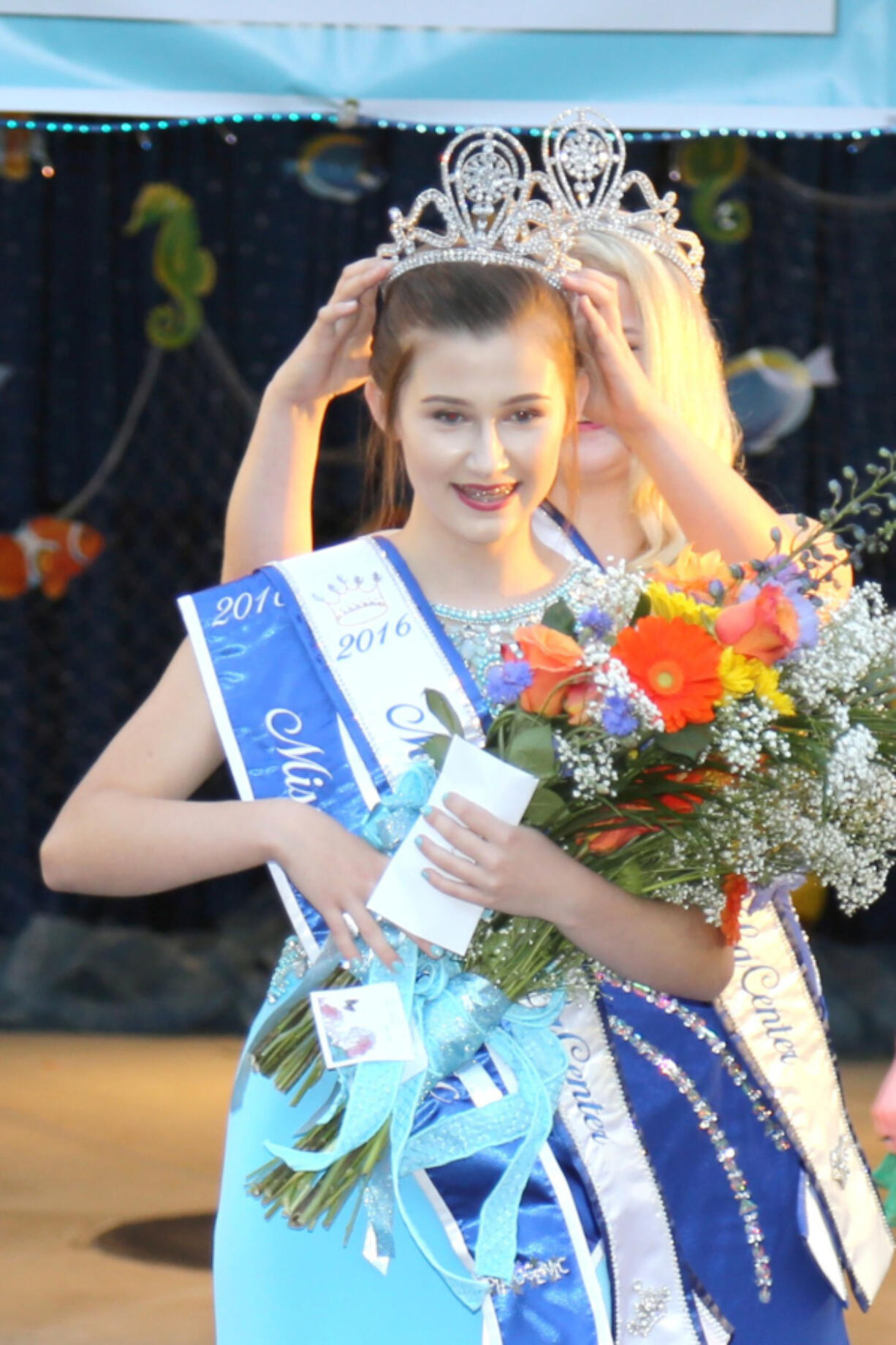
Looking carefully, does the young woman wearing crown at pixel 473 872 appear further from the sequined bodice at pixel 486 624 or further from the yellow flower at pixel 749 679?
the yellow flower at pixel 749 679

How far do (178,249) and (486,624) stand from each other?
9.58ft

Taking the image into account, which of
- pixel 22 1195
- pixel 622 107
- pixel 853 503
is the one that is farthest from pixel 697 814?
pixel 22 1195

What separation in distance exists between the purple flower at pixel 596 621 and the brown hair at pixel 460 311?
295mm

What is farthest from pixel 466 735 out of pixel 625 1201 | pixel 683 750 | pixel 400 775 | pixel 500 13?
pixel 500 13

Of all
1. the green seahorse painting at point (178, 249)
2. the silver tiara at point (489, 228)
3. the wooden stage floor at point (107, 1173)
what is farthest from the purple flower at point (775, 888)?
the green seahorse painting at point (178, 249)

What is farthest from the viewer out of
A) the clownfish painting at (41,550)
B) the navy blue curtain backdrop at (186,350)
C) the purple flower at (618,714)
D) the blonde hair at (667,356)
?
the clownfish painting at (41,550)

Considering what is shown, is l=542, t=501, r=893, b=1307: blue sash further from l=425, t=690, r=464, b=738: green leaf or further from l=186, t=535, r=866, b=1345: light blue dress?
l=425, t=690, r=464, b=738: green leaf

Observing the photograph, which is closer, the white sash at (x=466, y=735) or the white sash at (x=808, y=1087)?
the white sash at (x=466, y=735)

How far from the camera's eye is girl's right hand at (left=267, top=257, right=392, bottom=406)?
5.44 feet

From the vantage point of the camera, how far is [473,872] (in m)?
1.33

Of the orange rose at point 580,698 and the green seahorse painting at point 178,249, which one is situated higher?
the green seahorse painting at point 178,249

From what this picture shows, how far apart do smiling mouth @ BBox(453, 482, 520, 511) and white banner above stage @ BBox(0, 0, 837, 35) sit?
141cm

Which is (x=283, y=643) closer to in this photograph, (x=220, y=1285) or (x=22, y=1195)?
(x=220, y=1285)

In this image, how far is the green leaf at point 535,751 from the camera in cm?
128
